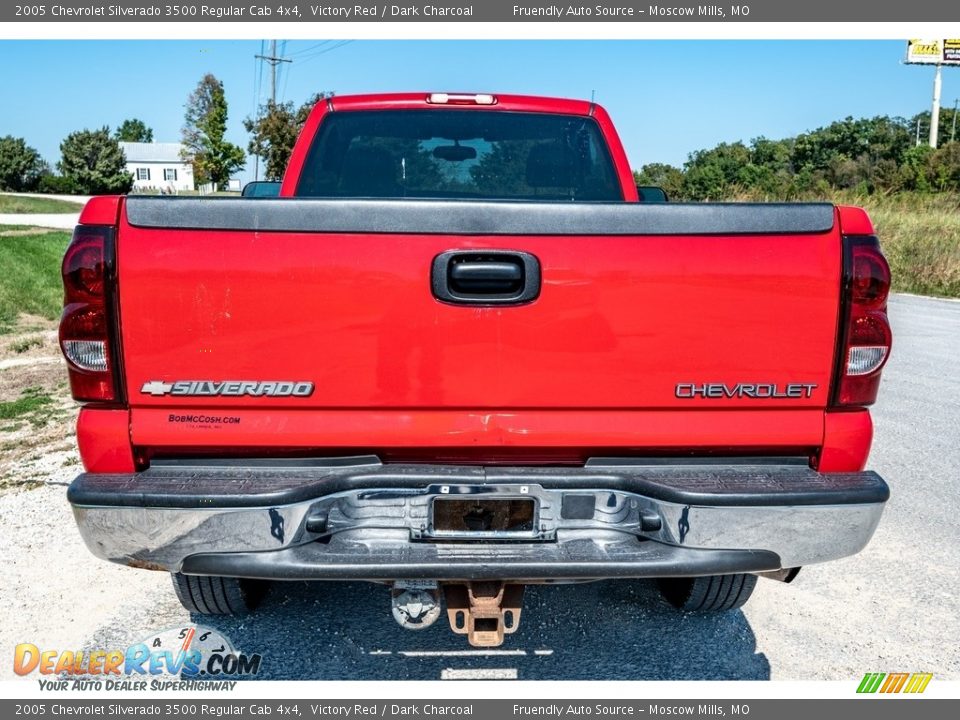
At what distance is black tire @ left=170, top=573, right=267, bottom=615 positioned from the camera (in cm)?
300

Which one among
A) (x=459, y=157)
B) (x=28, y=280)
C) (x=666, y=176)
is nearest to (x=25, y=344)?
(x=28, y=280)

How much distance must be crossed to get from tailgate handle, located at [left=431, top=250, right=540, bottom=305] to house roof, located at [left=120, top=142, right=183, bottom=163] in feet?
365

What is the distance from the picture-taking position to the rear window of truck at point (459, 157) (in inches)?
153

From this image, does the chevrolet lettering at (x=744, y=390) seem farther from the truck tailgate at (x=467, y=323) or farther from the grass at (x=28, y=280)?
the grass at (x=28, y=280)

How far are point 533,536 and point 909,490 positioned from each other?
3.63 m

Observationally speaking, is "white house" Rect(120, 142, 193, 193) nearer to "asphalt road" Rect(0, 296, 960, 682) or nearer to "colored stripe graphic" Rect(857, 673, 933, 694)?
"asphalt road" Rect(0, 296, 960, 682)

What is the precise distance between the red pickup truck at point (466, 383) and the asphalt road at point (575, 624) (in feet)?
2.48

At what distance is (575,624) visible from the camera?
329 centimetres

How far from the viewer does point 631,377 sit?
2389 millimetres

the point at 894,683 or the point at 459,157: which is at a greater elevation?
the point at 459,157

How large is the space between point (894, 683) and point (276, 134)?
38.6 meters

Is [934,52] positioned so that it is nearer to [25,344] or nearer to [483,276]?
[25,344]

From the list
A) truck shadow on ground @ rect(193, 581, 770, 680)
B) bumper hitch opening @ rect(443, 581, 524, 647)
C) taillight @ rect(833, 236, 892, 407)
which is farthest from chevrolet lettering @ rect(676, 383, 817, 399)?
truck shadow on ground @ rect(193, 581, 770, 680)

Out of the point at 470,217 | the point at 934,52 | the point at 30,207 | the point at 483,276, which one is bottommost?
the point at 483,276
